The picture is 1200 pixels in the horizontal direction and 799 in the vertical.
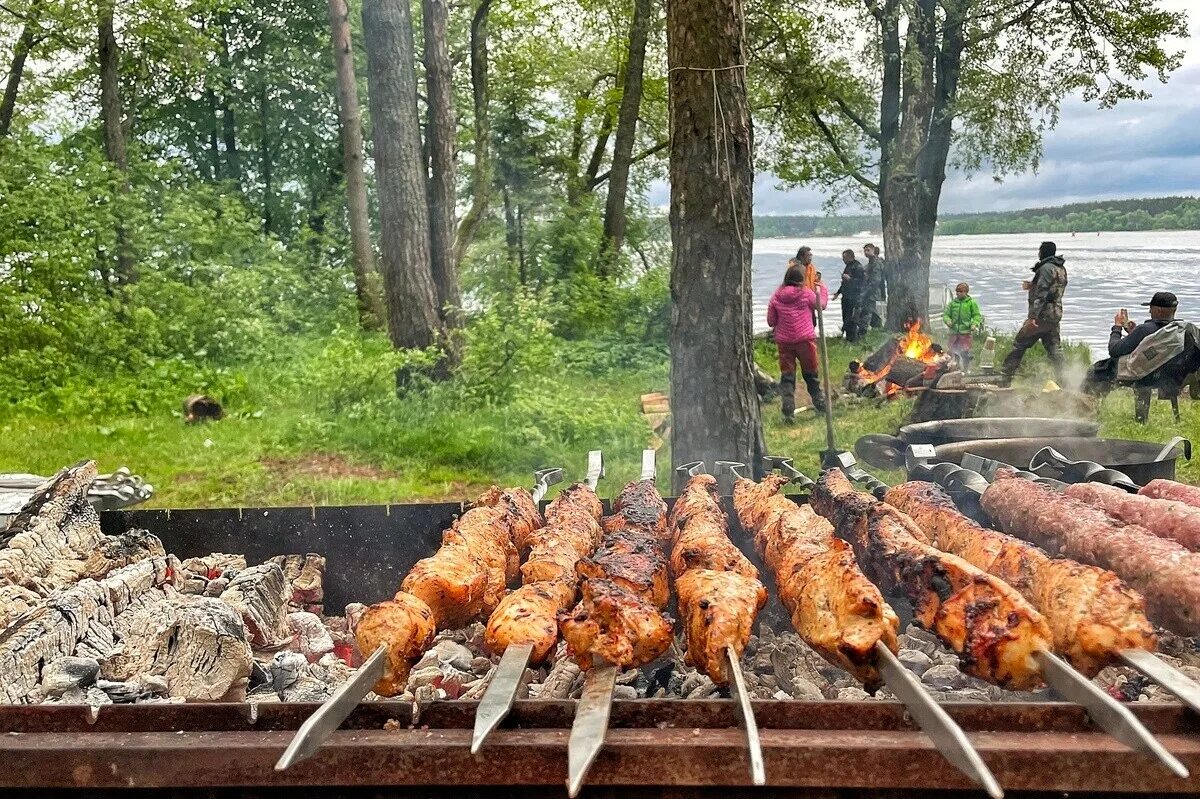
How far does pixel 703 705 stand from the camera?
1694 millimetres

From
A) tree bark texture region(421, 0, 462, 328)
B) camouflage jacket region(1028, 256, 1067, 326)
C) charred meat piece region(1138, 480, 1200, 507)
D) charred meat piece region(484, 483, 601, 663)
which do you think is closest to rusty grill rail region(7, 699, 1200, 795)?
charred meat piece region(484, 483, 601, 663)

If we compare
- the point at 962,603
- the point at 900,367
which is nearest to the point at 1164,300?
the point at 900,367

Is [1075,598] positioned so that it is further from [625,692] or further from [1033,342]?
[1033,342]

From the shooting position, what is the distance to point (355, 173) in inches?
532

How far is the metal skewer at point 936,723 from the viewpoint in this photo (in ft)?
4.31

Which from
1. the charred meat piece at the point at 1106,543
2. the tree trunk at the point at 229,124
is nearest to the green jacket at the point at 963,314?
the charred meat piece at the point at 1106,543

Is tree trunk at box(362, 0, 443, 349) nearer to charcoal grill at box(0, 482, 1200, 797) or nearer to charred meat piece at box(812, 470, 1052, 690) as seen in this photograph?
charred meat piece at box(812, 470, 1052, 690)

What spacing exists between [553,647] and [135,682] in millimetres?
1338

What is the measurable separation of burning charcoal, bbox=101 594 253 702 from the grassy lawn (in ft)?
16.0

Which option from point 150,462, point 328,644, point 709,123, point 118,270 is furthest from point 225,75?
point 328,644

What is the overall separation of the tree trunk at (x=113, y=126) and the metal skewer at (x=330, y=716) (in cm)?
1479

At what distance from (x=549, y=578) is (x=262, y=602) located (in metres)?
1.11

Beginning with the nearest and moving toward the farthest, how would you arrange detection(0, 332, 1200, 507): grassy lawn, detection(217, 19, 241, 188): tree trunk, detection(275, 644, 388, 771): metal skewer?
detection(275, 644, 388, 771): metal skewer < detection(0, 332, 1200, 507): grassy lawn < detection(217, 19, 241, 188): tree trunk

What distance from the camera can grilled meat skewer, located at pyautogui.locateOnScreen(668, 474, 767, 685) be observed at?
6.69ft
